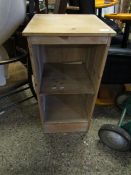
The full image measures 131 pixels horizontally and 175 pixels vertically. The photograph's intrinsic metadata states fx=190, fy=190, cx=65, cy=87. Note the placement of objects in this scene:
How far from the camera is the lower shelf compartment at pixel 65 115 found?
1.23 meters

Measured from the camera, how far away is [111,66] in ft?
4.24

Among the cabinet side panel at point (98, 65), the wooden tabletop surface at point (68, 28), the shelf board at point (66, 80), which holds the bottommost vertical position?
the shelf board at point (66, 80)

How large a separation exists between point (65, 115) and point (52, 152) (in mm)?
267

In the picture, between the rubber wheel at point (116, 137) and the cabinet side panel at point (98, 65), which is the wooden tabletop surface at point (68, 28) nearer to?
the cabinet side panel at point (98, 65)

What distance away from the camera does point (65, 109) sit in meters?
1.33

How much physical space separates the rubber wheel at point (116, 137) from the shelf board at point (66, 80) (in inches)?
9.1

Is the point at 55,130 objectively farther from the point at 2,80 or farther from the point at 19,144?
the point at 2,80

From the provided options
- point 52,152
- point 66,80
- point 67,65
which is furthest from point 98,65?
point 52,152

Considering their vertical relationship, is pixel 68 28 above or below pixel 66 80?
above

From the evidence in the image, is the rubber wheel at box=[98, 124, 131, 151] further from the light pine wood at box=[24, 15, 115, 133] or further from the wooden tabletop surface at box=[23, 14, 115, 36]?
the wooden tabletop surface at box=[23, 14, 115, 36]

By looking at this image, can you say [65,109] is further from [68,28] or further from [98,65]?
[68,28]

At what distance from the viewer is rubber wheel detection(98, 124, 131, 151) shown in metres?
1.02

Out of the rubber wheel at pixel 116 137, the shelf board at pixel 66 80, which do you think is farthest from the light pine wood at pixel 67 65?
the rubber wheel at pixel 116 137

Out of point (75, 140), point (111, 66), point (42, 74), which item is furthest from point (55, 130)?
point (111, 66)
